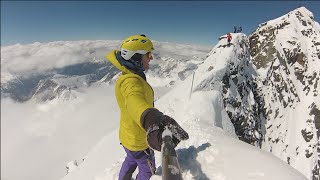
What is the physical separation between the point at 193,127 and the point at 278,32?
73.8 metres

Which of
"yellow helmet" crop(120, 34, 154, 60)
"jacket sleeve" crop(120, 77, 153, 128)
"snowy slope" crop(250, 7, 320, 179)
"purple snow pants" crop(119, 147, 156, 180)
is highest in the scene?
"yellow helmet" crop(120, 34, 154, 60)

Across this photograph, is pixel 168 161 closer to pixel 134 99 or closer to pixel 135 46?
pixel 134 99

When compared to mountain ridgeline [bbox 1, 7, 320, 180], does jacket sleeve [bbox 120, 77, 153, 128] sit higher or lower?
higher

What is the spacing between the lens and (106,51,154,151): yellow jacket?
13.3ft

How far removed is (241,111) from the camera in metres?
48.4

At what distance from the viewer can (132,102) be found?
4.12m

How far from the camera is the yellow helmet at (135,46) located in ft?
17.3

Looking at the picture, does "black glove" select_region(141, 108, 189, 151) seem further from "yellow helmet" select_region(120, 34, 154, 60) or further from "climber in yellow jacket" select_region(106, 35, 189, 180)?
"yellow helmet" select_region(120, 34, 154, 60)

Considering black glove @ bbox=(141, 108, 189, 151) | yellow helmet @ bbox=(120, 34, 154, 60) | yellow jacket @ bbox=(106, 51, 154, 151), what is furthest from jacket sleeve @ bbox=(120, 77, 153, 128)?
yellow helmet @ bbox=(120, 34, 154, 60)

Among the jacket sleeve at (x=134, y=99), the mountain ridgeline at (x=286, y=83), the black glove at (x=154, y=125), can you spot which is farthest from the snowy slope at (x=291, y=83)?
the black glove at (x=154, y=125)

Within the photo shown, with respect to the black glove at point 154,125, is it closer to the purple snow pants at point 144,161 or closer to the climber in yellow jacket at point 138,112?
the climber in yellow jacket at point 138,112

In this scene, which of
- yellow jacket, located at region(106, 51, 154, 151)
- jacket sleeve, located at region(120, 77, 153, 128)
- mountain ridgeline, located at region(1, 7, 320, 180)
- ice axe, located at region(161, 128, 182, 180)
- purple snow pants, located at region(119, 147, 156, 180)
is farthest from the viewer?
mountain ridgeline, located at region(1, 7, 320, 180)

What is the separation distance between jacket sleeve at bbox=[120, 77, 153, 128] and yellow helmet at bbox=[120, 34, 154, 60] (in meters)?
0.72

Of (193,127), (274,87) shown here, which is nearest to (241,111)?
(274,87)
